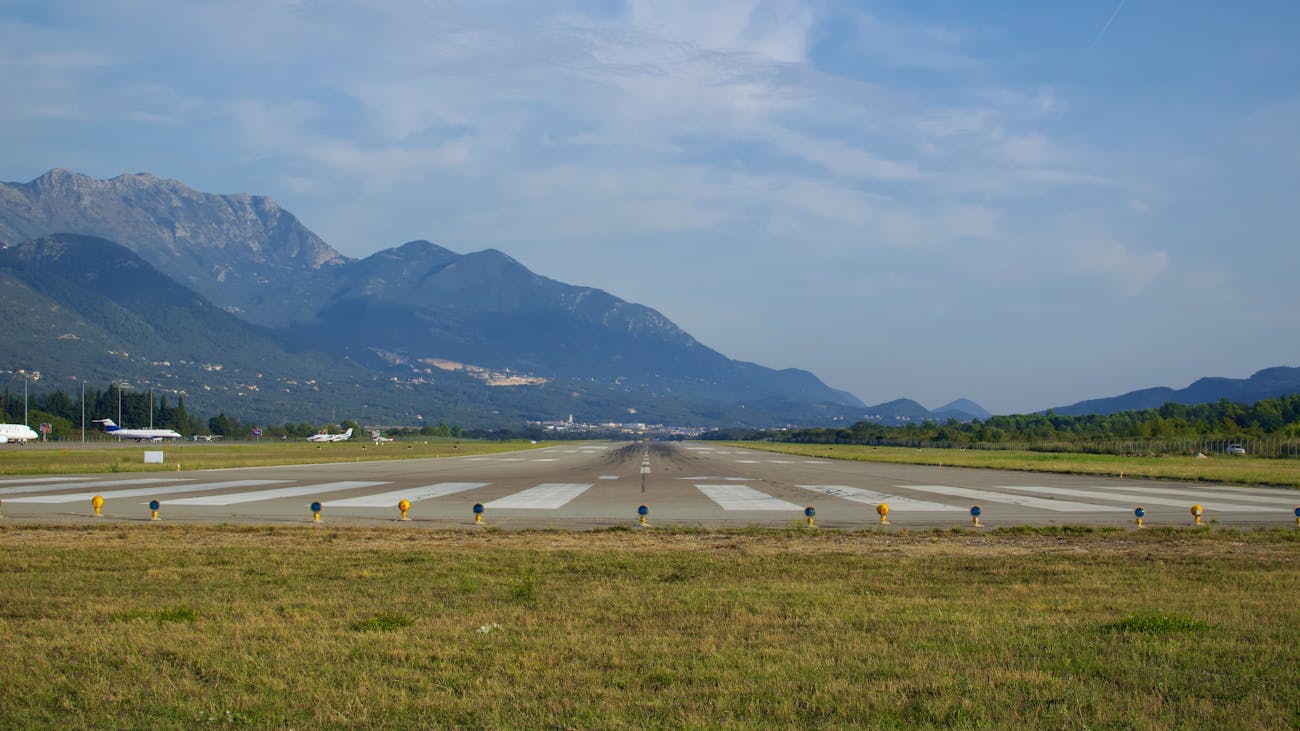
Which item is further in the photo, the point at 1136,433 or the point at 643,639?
the point at 1136,433

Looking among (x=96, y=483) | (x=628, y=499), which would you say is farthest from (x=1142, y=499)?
(x=96, y=483)

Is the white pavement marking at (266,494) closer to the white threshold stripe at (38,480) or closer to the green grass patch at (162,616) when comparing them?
the white threshold stripe at (38,480)

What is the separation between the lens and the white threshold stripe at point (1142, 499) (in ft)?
83.8

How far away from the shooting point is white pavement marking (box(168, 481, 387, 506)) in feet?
→ 83.3

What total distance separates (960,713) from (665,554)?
873 cm

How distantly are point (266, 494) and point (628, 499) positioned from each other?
11.6m

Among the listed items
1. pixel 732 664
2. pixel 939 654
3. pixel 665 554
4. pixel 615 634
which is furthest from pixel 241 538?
pixel 939 654

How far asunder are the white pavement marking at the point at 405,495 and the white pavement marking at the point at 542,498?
248cm

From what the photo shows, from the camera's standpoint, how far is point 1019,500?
92.3 feet

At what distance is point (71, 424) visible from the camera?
15450cm

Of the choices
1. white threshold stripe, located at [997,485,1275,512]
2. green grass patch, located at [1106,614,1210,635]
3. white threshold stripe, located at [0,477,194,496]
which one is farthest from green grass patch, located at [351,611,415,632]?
white threshold stripe, located at [0,477,194,496]

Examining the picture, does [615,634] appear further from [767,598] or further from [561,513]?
[561,513]

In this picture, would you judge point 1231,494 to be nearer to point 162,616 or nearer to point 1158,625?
point 1158,625

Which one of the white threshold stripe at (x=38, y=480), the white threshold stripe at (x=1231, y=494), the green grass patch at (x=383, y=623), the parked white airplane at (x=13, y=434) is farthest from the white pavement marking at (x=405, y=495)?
the parked white airplane at (x=13, y=434)
